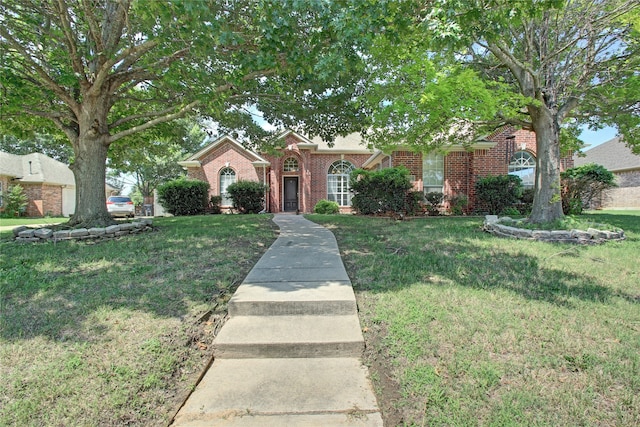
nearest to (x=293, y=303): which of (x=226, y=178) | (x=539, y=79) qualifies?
(x=539, y=79)

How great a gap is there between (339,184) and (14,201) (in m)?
19.7

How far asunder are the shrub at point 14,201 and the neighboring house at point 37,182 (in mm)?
434

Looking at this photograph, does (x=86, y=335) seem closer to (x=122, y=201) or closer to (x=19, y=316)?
(x=19, y=316)

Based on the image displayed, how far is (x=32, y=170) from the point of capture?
73.4 feet

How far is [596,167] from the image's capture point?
13273mm

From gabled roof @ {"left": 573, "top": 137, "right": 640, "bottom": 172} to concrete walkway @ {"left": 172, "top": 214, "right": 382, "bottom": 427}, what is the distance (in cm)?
2684

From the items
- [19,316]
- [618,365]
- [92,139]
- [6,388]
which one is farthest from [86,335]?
[92,139]

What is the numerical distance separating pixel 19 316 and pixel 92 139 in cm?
579

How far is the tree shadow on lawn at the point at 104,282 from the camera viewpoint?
3.24m

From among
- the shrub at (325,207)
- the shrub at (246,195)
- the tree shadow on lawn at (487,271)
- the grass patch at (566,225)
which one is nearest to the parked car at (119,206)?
the shrub at (246,195)

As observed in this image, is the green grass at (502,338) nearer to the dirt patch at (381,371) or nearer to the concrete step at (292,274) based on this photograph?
the dirt patch at (381,371)

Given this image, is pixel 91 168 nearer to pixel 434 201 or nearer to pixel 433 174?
pixel 434 201

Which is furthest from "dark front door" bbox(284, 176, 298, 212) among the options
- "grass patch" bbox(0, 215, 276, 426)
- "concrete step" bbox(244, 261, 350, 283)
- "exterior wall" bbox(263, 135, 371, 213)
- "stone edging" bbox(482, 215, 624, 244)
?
"concrete step" bbox(244, 261, 350, 283)

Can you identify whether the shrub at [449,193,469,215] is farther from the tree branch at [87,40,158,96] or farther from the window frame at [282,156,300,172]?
the tree branch at [87,40,158,96]
